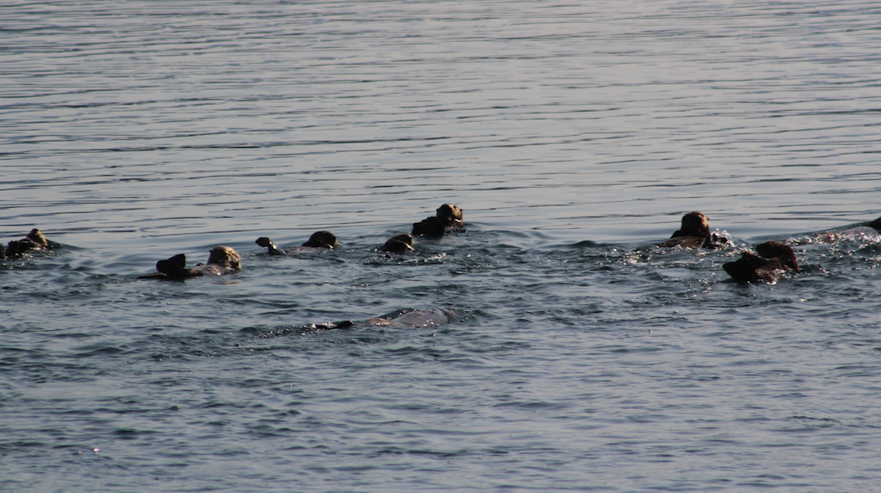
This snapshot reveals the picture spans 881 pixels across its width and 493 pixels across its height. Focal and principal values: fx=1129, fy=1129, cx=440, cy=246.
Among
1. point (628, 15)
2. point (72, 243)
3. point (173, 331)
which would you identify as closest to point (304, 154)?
point (72, 243)

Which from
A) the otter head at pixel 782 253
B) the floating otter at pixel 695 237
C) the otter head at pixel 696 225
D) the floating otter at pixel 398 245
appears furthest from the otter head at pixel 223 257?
the otter head at pixel 782 253

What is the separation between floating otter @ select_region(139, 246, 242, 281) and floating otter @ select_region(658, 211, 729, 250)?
4.64m

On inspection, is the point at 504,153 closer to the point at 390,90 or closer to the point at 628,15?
the point at 390,90

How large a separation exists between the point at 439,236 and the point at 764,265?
4072 millimetres

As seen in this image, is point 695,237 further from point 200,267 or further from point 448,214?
point 200,267

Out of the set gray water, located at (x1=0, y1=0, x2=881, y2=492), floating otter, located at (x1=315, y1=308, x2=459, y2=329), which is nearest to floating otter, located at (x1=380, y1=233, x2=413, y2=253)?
gray water, located at (x1=0, y1=0, x2=881, y2=492)

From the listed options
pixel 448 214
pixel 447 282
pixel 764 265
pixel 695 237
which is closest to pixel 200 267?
pixel 447 282

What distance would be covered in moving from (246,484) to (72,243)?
8701 mm

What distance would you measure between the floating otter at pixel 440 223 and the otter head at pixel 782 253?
3795mm

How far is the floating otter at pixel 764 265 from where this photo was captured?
10.5 metres

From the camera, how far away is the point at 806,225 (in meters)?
14.6

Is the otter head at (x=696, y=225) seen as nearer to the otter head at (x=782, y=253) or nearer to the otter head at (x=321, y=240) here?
the otter head at (x=782, y=253)

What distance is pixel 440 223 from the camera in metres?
13.3

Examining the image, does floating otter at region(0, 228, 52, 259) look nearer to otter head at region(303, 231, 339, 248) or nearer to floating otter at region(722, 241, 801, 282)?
otter head at region(303, 231, 339, 248)
